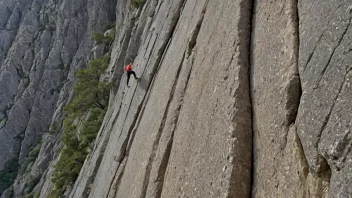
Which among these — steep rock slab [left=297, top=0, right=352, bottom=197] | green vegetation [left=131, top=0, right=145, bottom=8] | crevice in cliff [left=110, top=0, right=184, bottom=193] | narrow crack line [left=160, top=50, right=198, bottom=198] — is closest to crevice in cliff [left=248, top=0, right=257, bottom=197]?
steep rock slab [left=297, top=0, right=352, bottom=197]

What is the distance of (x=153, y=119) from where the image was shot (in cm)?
1165

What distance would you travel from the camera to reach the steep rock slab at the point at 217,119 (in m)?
6.23

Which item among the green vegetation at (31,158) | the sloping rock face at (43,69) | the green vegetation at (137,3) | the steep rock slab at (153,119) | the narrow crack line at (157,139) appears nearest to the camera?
the narrow crack line at (157,139)

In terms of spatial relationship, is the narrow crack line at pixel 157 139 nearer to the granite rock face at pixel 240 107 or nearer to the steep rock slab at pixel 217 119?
the granite rock face at pixel 240 107

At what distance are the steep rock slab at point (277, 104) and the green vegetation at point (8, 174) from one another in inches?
1921

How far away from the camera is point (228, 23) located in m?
8.34

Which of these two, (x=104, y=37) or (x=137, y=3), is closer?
(x=137, y=3)

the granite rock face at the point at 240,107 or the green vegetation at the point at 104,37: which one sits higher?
the green vegetation at the point at 104,37

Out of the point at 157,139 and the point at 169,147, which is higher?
the point at 157,139

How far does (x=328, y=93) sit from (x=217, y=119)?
2.87 metres

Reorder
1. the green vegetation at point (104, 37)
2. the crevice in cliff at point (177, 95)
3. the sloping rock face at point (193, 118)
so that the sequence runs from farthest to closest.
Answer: the green vegetation at point (104, 37) < the crevice in cliff at point (177, 95) < the sloping rock face at point (193, 118)

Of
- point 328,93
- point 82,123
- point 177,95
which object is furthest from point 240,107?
point 82,123

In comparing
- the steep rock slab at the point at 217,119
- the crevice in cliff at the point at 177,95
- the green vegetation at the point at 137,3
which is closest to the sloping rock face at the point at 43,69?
the green vegetation at the point at 137,3

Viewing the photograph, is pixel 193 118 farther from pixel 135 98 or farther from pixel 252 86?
pixel 135 98
